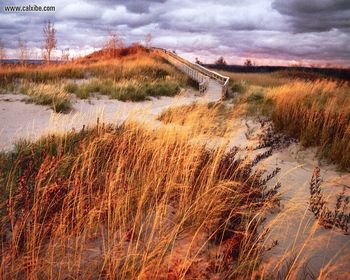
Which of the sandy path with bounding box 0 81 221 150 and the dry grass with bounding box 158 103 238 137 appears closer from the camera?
the dry grass with bounding box 158 103 238 137

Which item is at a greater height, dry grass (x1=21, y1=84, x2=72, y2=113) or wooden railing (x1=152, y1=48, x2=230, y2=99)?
wooden railing (x1=152, y1=48, x2=230, y2=99)

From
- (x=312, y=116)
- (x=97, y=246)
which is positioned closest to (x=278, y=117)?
(x=312, y=116)

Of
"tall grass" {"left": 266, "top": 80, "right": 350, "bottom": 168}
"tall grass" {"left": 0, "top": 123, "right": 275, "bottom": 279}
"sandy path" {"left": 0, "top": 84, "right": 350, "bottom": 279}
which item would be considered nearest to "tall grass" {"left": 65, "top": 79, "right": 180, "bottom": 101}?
"sandy path" {"left": 0, "top": 84, "right": 350, "bottom": 279}

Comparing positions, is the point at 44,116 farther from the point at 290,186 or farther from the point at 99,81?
the point at 290,186

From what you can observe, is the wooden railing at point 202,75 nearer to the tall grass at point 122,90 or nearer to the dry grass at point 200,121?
the tall grass at point 122,90

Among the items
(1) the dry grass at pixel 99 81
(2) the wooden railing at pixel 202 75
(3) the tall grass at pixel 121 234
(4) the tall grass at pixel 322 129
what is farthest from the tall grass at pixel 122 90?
(3) the tall grass at pixel 121 234

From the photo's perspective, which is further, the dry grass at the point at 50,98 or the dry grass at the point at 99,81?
the dry grass at the point at 99,81

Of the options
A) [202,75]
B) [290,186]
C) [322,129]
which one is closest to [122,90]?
[202,75]

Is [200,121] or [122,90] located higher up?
[122,90]

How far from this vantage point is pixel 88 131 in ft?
19.7

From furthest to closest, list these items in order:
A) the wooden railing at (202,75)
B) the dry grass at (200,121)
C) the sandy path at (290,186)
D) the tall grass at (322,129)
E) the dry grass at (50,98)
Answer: the wooden railing at (202,75)
the dry grass at (50,98)
the dry grass at (200,121)
the tall grass at (322,129)
the sandy path at (290,186)

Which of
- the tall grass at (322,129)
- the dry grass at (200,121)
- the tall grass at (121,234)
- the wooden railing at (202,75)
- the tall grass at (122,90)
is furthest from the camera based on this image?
the wooden railing at (202,75)

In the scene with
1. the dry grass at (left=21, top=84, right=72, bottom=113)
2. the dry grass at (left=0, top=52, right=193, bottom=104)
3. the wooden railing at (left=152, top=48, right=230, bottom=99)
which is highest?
the wooden railing at (left=152, top=48, right=230, bottom=99)

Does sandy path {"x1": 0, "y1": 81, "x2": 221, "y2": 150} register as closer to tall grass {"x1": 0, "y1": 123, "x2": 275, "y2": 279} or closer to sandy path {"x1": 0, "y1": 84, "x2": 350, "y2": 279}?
sandy path {"x1": 0, "y1": 84, "x2": 350, "y2": 279}
